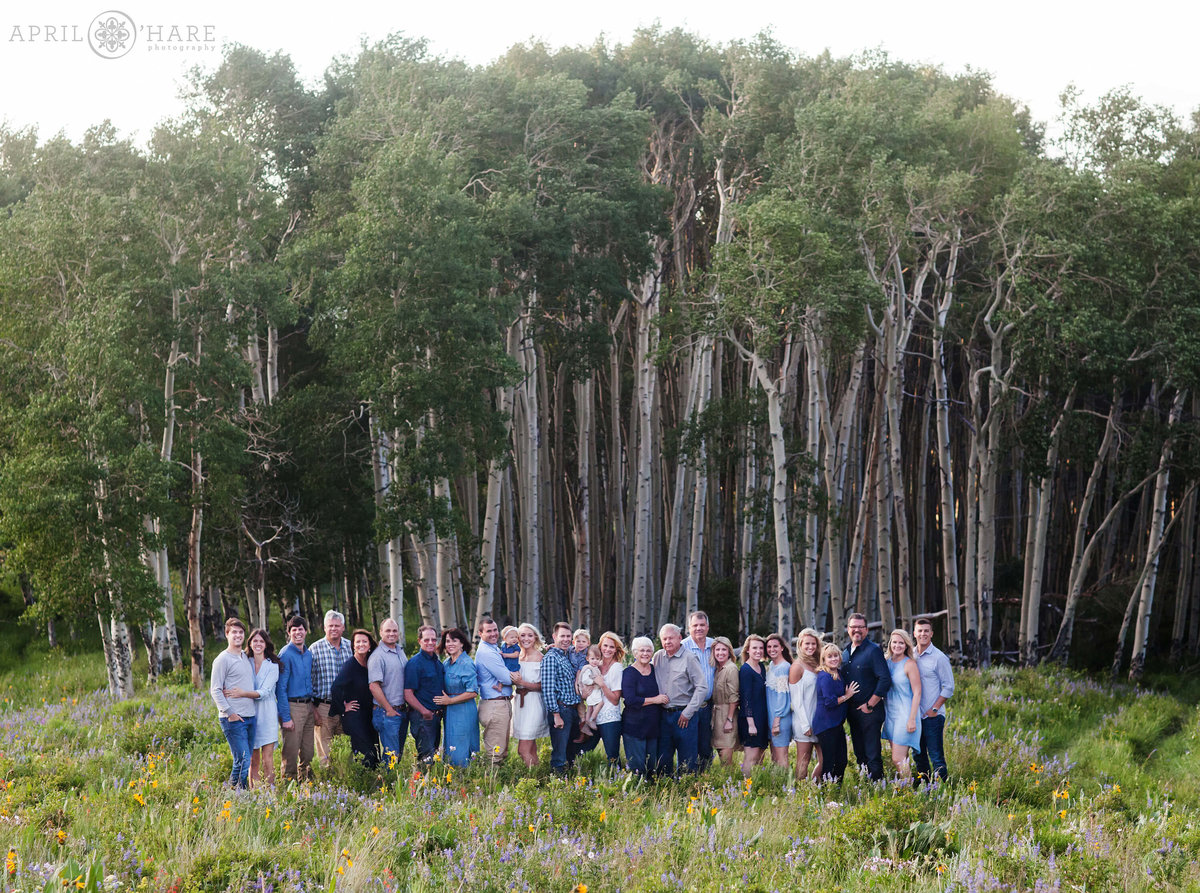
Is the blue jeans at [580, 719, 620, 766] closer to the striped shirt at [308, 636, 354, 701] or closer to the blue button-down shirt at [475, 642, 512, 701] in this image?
the blue button-down shirt at [475, 642, 512, 701]

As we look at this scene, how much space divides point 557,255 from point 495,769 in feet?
50.2

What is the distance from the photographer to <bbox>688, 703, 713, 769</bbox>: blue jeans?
1087cm

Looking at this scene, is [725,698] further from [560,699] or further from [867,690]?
[560,699]

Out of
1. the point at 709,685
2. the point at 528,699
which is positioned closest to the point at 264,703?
the point at 528,699

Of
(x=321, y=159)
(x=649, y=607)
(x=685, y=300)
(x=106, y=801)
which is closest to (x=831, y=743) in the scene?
(x=106, y=801)

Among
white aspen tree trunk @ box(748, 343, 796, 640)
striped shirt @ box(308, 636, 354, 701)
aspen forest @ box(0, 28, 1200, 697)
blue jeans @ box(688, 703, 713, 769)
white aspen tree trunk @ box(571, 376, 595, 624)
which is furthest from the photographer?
white aspen tree trunk @ box(571, 376, 595, 624)

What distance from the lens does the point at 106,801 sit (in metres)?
9.05

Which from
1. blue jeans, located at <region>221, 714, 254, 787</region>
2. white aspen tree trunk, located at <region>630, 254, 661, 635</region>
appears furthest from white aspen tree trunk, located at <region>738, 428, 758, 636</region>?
blue jeans, located at <region>221, 714, 254, 787</region>

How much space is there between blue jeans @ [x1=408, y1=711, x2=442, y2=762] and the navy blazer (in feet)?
11.8

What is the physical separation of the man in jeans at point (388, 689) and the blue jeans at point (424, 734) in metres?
0.11

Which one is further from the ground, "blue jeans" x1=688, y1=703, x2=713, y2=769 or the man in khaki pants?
the man in khaki pants

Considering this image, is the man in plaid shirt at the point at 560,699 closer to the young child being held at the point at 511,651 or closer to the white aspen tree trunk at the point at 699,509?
the young child being held at the point at 511,651

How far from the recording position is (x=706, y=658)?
10961 mm

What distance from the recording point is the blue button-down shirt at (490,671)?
10469 millimetres
